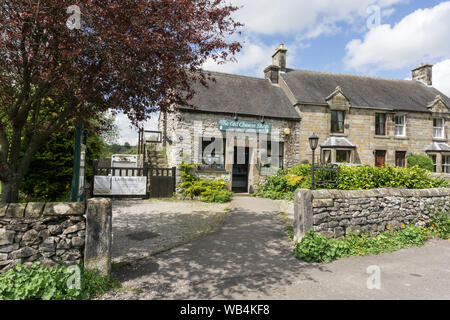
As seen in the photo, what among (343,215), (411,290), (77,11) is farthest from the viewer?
(343,215)

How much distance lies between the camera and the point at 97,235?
4.21 metres

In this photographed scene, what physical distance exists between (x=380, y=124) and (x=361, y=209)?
1336cm

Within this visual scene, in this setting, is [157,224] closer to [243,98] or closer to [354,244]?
[354,244]

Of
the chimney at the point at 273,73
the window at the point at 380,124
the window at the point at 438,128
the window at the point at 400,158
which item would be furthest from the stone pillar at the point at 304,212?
the window at the point at 438,128

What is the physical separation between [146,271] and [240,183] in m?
11.4

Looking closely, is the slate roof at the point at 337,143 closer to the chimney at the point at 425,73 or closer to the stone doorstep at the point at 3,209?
the chimney at the point at 425,73

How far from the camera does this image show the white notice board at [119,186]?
462 inches

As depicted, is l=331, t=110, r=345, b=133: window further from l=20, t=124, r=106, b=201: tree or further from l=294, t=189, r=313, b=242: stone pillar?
l=20, t=124, r=106, b=201: tree

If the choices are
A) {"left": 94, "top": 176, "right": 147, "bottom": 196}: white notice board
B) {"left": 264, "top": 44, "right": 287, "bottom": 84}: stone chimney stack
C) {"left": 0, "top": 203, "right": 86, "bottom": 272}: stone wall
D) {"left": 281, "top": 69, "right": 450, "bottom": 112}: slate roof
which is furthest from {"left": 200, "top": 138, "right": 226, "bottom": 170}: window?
{"left": 0, "top": 203, "right": 86, "bottom": 272}: stone wall

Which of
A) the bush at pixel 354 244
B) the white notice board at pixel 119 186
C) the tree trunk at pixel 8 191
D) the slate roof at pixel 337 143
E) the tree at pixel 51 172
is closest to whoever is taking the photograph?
the tree trunk at pixel 8 191

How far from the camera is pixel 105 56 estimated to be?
3998 mm

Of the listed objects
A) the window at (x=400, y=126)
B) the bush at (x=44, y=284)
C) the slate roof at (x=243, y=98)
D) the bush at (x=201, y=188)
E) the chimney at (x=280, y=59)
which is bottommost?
the bush at (x=44, y=284)

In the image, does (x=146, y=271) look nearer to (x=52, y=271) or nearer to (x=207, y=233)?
(x=52, y=271)
